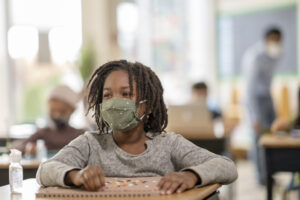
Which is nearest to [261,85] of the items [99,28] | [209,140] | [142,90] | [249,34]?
[209,140]

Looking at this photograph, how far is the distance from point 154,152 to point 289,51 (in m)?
7.37

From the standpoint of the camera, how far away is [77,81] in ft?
26.0

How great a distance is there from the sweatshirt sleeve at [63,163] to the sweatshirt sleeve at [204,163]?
317 millimetres

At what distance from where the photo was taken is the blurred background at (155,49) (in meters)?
7.26

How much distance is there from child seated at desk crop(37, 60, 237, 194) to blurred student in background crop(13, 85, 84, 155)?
79.8 inches

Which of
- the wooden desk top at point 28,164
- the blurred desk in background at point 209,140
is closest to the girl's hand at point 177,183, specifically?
the wooden desk top at point 28,164

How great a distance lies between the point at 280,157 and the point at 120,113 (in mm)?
2185

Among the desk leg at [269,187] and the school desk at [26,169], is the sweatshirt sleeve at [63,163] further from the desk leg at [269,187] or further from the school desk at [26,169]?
the desk leg at [269,187]

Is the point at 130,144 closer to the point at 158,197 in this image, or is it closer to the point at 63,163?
the point at 63,163

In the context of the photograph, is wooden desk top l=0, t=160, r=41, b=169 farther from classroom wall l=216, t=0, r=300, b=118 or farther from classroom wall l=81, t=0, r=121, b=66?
classroom wall l=216, t=0, r=300, b=118

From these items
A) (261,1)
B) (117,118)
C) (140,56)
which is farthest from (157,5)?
(117,118)

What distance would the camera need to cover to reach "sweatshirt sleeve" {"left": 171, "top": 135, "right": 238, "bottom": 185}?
1.74 metres

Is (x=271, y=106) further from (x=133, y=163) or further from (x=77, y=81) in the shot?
(x=133, y=163)

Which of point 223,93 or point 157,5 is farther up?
point 157,5
